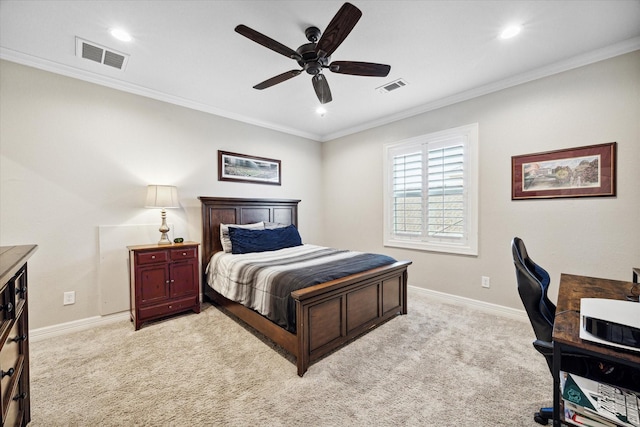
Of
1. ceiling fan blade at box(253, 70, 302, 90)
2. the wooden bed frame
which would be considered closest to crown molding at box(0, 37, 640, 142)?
the wooden bed frame

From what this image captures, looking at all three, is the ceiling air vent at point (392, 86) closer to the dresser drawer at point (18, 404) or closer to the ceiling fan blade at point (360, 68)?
the ceiling fan blade at point (360, 68)

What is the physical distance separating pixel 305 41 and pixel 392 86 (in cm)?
132

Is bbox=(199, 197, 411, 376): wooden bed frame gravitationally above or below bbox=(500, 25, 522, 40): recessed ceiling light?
below

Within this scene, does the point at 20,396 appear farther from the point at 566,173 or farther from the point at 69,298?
the point at 566,173

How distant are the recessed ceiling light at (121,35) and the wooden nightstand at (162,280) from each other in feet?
6.52

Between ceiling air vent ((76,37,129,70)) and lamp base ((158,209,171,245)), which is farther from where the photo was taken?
lamp base ((158,209,171,245))

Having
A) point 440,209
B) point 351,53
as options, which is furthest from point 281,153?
point 440,209

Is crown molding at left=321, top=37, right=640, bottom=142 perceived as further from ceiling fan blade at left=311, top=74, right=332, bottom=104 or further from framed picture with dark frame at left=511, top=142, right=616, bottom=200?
ceiling fan blade at left=311, top=74, right=332, bottom=104

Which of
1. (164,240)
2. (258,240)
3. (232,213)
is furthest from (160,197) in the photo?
(258,240)

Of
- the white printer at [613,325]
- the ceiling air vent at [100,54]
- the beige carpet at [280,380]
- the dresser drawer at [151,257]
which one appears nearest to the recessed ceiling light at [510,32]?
the white printer at [613,325]

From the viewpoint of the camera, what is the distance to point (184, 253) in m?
3.12

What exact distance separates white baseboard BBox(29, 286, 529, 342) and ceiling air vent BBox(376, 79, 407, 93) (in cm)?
283

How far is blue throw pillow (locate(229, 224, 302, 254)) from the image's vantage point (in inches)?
137

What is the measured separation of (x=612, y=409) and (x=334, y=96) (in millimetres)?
3505
